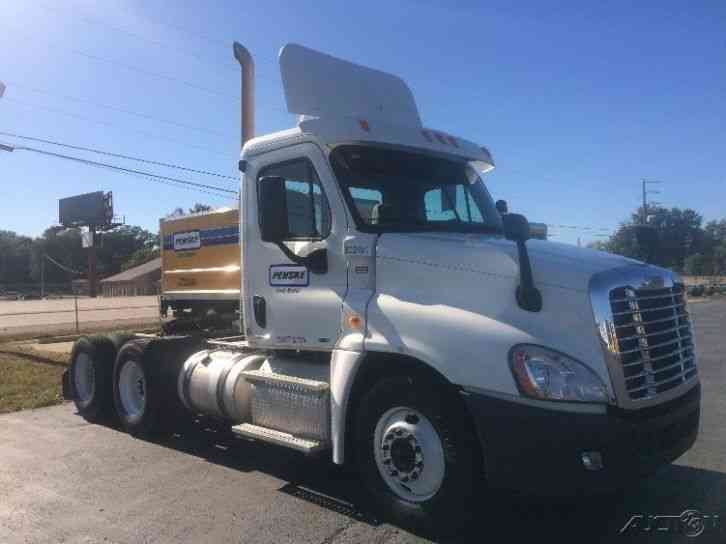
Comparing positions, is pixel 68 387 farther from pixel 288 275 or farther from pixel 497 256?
pixel 497 256

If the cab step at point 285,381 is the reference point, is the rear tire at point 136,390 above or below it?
below


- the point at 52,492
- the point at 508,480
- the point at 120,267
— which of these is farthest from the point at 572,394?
the point at 120,267

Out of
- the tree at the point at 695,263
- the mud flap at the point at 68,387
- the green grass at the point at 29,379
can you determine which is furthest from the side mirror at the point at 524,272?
the tree at the point at 695,263

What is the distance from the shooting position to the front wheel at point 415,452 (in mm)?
4012

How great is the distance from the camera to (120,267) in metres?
117

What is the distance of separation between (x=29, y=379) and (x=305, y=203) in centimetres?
784

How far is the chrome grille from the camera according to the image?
12.5 ft

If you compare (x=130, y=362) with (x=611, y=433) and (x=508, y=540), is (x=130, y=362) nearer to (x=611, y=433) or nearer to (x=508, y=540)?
(x=508, y=540)

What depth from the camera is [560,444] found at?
11.9ft

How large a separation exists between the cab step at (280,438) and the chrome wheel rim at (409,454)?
0.56 m

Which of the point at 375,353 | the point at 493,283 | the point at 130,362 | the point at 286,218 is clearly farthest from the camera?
the point at 130,362

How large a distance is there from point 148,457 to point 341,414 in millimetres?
2647

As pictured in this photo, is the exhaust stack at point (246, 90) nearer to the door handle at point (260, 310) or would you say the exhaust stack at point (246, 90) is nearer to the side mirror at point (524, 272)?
the door handle at point (260, 310)

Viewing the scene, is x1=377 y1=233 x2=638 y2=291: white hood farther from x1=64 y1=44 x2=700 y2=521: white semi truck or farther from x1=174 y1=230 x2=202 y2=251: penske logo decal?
x1=174 y1=230 x2=202 y2=251: penske logo decal
